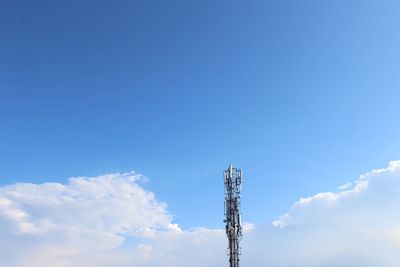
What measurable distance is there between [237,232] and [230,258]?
5.12 meters

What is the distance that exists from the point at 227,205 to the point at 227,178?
18.4 ft

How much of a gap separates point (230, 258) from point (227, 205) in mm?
10485

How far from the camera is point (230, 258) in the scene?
352 ft

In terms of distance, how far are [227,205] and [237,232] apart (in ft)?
19.3

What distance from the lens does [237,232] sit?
10894cm

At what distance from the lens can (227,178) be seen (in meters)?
114

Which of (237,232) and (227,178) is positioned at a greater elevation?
(227,178)

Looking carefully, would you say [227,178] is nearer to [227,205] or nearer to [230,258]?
[227,205]

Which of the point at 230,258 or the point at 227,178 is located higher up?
the point at 227,178

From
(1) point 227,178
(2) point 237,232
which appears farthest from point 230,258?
(1) point 227,178

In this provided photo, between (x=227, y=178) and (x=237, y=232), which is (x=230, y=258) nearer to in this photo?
(x=237, y=232)

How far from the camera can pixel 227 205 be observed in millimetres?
111812

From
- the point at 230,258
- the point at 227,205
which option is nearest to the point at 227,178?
the point at 227,205
